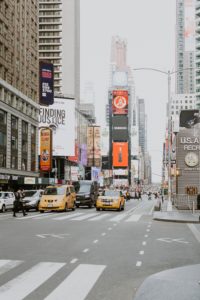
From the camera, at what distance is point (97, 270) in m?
10.5

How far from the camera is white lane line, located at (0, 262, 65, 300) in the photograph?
8.10 meters

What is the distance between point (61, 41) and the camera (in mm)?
142000

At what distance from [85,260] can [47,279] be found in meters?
2.58

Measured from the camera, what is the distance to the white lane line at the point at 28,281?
810 cm

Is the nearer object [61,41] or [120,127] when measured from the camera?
[61,41]

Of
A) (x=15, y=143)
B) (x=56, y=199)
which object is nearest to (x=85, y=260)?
(x=56, y=199)

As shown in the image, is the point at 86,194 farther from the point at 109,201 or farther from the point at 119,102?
the point at 119,102

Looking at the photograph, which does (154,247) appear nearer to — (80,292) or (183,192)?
(80,292)

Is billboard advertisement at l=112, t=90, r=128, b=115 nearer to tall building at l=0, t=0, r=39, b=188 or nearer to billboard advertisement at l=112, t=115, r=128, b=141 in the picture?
billboard advertisement at l=112, t=115, r=128, b=141

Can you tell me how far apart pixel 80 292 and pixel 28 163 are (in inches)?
2797

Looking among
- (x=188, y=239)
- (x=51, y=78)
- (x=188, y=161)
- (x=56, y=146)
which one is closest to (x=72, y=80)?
(x=56, y=146)

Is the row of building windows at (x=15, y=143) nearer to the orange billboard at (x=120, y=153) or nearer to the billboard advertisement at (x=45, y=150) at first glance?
the billboard advertisement at (x=45, y=150)

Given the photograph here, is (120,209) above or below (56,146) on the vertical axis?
below

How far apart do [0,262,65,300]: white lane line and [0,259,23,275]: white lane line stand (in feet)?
1.56
